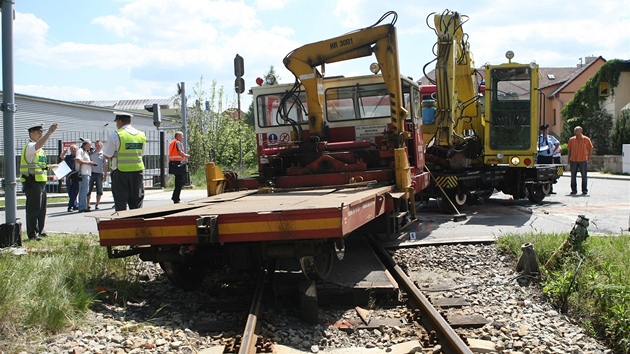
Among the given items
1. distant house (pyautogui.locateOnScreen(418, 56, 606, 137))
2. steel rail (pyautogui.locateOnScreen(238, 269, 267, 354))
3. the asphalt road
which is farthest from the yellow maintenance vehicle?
distant house (pyautogui.locateOnScreen(418, 56, 606, 137))

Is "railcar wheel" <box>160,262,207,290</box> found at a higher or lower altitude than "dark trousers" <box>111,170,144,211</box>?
lower

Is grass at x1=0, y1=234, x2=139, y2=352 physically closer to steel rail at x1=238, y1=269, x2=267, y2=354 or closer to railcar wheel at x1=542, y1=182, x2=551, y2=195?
steel rail at x1=238, y1=269, x2=267, y2=354

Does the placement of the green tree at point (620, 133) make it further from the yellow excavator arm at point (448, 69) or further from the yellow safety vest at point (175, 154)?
the yellow safety vest at point (175, 154)

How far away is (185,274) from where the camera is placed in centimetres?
649

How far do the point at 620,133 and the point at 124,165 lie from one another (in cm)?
2875

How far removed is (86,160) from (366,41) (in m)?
8.12

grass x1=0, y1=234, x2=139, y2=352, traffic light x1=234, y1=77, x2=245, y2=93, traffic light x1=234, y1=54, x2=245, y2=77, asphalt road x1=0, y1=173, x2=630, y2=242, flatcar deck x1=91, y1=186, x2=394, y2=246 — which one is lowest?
asphalt road x1=0, y1=173, x2=630, y2=242

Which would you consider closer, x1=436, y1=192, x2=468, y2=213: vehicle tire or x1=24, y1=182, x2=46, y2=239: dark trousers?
x1=24, y1=182, x2=46, y2=239: dark trousers

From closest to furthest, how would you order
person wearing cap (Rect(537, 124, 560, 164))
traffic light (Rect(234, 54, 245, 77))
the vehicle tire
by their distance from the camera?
traffic light (Rect(234, 54, 245, 77)), the vehicle tire, person wearing cap (Rect(537, 124, 560, 164))

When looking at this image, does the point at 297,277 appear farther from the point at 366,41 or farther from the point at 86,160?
the point at 86,160

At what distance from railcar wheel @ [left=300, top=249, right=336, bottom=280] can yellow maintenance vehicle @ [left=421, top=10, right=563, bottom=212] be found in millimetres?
6268

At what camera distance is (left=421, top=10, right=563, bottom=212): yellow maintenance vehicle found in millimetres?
12273

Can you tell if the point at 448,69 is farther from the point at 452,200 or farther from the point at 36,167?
the point at 36,167

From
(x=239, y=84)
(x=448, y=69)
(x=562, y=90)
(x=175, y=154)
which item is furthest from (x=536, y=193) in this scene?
(x=562, y=90)
